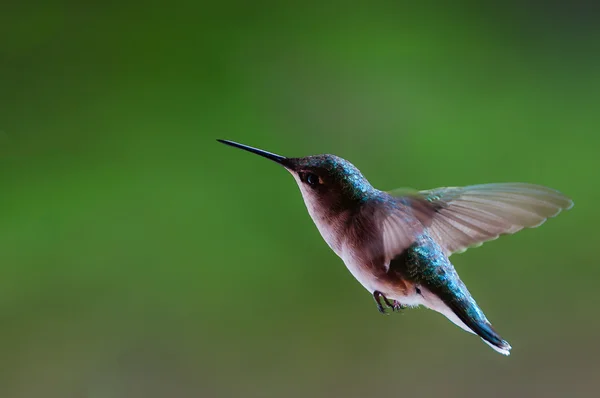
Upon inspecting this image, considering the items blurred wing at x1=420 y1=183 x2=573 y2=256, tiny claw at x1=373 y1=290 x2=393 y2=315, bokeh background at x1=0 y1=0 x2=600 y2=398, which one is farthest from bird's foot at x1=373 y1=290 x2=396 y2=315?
bokeh background at x1=0 y1=0 x2=600 y2=398

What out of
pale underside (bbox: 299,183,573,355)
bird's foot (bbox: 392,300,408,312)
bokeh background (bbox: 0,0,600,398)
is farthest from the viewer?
bokeh background (bbox: 0,0,600,398)

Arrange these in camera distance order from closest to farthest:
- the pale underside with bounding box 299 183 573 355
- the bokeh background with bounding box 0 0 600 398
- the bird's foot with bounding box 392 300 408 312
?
1. the pale underside with bounding box 299 183 573 355
2. the bird's foot with bounding box 392 300 408 312
3. the bokeh background with bounding box 0 0 600 398

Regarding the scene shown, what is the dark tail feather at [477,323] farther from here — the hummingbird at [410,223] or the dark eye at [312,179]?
the dark eye at [312,179]

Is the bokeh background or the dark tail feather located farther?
the bokeh background

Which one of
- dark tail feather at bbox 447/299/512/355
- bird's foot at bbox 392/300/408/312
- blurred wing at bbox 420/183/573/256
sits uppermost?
blurred wing at bbox 420/183/573/256

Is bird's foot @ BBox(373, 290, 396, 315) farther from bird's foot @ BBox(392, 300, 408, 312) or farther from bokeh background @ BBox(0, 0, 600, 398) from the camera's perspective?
bokeh background @ BBox(0, 0, 600, 398)

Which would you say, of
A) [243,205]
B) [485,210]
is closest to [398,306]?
[485,210]

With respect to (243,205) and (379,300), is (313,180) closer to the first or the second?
(379,300)
